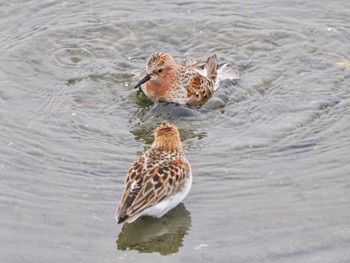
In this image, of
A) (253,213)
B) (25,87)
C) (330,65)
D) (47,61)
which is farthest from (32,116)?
(330,65)

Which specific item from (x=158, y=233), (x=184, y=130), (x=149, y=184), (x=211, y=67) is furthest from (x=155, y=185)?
(x=211, y=67)

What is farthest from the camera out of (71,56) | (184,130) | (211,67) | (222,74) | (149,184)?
(71,56)

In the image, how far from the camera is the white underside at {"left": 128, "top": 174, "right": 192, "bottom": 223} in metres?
9.29

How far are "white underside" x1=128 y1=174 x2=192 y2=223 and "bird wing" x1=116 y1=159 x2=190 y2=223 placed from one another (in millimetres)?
48

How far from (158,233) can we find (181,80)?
4.46 meters

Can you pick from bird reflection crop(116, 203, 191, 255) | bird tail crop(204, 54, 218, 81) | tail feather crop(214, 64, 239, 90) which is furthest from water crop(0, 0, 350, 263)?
bird tail crop(204, 54, 218, 81)

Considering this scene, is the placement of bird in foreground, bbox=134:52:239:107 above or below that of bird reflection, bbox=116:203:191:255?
below

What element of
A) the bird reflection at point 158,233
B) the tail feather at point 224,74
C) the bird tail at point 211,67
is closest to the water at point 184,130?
the bird reflection at point 158,233

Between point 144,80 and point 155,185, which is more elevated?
point 155,185

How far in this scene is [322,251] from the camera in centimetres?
866

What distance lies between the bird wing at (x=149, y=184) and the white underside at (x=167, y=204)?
5cm

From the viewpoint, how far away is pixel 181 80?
1323 cm

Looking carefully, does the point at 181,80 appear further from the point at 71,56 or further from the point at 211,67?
the point at 71,56

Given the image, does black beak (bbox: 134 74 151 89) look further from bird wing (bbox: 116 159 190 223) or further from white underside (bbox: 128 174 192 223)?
white underside (bbox: 128 174 192 223)
